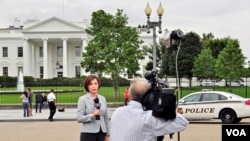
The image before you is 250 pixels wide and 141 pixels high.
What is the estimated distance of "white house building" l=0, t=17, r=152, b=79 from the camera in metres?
95.0

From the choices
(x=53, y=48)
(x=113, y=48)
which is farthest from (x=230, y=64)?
(x=53, y=48)

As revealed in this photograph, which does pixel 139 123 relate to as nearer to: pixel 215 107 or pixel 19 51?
pixel 215 107

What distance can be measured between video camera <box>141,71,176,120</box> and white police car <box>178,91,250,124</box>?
16192mm

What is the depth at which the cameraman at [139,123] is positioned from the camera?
14.9 ft

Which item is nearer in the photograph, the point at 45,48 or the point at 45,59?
the point at 45,48

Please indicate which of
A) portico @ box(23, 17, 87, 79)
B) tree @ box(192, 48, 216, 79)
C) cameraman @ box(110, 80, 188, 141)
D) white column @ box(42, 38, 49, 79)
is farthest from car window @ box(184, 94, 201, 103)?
white column @ box(42, 38, 49, 79)

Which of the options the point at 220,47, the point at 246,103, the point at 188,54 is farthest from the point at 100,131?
the point at 220,47

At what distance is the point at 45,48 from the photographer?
95.4 meters

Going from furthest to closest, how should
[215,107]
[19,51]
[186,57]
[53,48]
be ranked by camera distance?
[19,51], [53,48], [186,57], [215,107]

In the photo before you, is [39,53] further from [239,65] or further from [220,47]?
[239,65]

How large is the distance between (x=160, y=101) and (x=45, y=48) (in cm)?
9220

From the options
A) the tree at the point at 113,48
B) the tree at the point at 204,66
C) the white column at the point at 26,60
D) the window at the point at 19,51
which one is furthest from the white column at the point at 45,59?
the tree at the point at 113,48

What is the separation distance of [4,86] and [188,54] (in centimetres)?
2424

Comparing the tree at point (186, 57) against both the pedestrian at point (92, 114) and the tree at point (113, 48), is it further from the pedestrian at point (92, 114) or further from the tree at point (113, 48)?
the pedestrian at point (92, 114)
